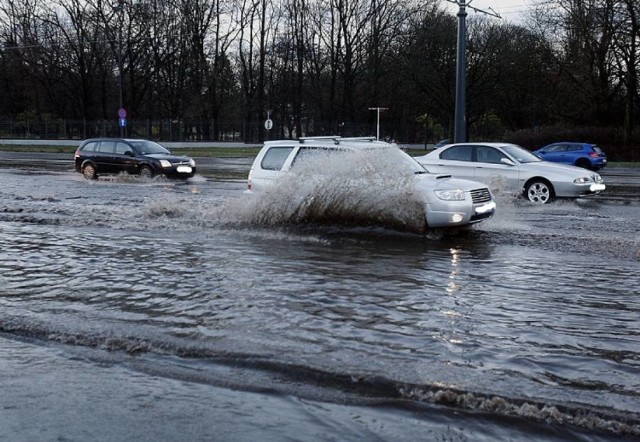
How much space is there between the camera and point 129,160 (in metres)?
23.2

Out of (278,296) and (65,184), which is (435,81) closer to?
(65,184)

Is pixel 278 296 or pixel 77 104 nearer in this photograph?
pixel 278 296

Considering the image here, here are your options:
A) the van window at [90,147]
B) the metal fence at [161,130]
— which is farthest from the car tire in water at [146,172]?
the metal fence at [161,130]

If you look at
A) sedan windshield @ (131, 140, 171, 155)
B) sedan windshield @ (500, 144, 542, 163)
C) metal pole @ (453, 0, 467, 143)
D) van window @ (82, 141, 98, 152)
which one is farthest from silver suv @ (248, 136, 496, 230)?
van window @ (82, 141, 98, 152)

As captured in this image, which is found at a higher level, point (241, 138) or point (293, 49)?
point (293, 49)

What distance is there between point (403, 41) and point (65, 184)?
4141cm

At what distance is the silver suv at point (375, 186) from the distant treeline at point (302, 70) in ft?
115

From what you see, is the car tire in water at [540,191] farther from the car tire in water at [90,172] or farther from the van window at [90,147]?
the van window at [90,147]

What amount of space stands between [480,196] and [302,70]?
5810 cm

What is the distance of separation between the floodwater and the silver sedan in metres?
5.55

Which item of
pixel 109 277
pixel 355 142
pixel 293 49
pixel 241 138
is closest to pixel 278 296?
pixel 109 277

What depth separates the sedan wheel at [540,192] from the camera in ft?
54.4

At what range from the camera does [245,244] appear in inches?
408

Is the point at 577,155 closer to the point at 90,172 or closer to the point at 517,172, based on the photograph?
the point at 517,172
